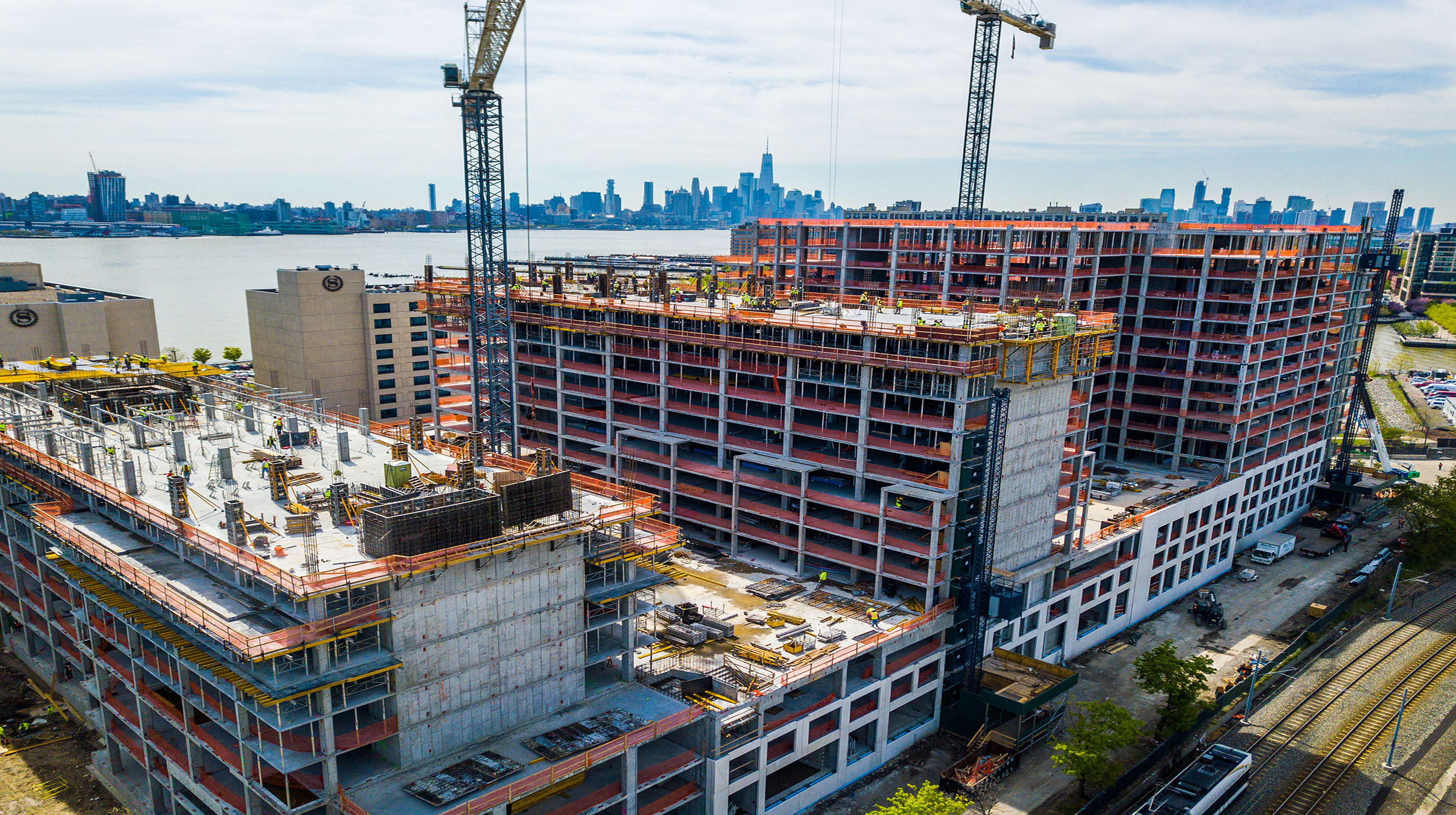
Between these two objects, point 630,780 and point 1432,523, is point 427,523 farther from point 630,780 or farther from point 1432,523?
point 1432,523

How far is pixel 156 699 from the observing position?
46.1 meters

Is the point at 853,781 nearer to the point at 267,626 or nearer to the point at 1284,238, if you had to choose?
the point at 267,626

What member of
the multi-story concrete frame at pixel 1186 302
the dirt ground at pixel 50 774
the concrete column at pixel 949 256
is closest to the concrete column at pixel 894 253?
the multi-story concrete frame at pixel 1186 302

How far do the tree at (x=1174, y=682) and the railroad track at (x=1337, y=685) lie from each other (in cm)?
487

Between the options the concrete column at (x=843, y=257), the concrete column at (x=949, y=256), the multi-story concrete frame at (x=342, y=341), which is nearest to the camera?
the concrete column at (x=949, y=256)

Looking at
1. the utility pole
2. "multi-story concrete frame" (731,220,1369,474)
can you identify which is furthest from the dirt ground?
the utility pole

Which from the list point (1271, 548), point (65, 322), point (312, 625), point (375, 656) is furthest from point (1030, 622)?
point (65, 322)

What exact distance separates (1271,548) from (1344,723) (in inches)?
1383

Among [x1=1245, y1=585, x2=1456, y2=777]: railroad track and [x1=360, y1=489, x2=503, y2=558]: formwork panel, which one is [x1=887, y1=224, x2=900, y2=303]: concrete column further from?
[x1=360, y1=489, x2=503, y2=558]: formwork panel

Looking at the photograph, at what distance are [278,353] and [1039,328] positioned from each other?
323 ft

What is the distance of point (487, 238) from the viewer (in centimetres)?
7975

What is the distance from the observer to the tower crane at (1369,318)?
337 ft

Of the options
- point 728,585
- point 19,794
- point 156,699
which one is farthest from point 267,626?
point 728,585

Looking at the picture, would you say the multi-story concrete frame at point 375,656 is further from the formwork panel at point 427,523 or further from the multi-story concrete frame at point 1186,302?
the multi-story concrete frame at point 1186,302
